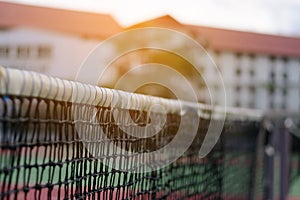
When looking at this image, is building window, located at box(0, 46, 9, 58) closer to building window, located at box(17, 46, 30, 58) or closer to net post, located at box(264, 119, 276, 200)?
building window, located at box(17, 46, 30, 58)

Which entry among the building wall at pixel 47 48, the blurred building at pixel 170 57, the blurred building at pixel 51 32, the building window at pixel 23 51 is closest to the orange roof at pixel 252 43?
the blurred building at pixel 170 57

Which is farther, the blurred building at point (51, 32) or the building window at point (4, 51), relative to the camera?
the blurred building at point (51, 32)

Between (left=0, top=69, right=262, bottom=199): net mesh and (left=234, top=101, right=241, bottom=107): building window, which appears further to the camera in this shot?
(left=234, top=101, right=241, bottom=107): building window

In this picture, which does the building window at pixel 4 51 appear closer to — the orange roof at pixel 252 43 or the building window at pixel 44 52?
the building window at pixel 44 52

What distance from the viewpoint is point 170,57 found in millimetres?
22906

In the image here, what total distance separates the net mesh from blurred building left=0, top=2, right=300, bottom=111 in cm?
1561

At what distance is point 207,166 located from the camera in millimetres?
3490

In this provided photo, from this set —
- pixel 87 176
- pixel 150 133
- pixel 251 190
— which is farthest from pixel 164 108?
pixel 251 190

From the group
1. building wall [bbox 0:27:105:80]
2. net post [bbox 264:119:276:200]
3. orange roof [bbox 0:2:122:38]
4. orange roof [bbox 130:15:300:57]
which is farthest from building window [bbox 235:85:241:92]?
net post [bbox 264:119:276:200]

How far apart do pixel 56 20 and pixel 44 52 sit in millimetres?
1447

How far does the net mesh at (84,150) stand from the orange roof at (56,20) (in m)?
23.7

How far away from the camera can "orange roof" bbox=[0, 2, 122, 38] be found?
89.3 feet

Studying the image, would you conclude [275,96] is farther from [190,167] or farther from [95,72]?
[190,167]

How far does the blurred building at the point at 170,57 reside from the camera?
25.5 meters
